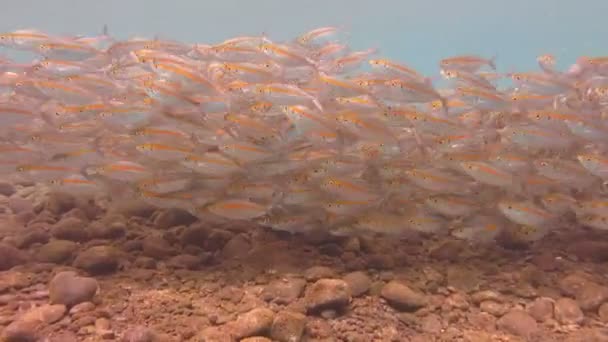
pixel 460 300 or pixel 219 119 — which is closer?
pixel 460 300

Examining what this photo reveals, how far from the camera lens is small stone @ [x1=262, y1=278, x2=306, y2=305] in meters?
4.36

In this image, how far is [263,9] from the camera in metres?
125

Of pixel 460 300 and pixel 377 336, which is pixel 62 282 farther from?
pixel 460 300

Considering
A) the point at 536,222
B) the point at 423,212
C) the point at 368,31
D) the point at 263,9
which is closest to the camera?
the point at 536,222

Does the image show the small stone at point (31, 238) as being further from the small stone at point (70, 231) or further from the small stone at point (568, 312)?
the small stone at point (568, 312)

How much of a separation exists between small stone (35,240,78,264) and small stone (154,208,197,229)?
109 cm

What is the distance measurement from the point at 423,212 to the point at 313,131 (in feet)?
5.19

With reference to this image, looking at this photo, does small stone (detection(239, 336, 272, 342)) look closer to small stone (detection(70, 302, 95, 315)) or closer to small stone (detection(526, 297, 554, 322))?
small stone (detection(70, 302, 95, 315))

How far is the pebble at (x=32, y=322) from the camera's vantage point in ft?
11.7

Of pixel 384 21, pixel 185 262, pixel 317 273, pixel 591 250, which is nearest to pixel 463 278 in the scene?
pixel 317 273

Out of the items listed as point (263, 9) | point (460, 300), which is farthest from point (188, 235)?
point (263, 9)

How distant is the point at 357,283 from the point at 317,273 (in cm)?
44

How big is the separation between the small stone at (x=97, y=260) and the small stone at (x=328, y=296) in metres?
2.14

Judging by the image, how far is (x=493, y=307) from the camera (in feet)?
14.7
